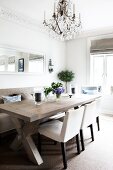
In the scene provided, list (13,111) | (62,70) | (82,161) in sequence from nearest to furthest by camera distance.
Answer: (13,111) → (82,161) → (62,70)

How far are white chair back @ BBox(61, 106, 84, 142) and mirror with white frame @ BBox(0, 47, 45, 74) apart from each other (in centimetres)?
217

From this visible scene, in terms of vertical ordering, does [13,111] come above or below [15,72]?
below

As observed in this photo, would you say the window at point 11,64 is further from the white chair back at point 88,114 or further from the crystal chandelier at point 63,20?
the white chair back at point 88,114

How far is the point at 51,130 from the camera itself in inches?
82.7

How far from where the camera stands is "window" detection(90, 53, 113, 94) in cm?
469

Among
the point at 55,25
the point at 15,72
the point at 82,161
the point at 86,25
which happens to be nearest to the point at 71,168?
the point at 82,161

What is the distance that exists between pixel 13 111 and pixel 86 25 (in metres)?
3.41

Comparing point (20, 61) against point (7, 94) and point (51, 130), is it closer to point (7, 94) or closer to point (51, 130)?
point (7, 94)

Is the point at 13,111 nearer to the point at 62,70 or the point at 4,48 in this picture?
the point at 4,48

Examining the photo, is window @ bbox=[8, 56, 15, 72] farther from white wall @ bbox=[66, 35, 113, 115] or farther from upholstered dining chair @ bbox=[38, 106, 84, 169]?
white wall @ bbox=[66, 35, 113, 115]

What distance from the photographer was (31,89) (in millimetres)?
3822

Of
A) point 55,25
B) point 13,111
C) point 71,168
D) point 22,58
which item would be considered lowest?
point 71,168

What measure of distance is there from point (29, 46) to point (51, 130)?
2640 mm

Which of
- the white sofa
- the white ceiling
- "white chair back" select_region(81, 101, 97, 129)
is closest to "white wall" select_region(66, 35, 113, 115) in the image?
the white ceiling
